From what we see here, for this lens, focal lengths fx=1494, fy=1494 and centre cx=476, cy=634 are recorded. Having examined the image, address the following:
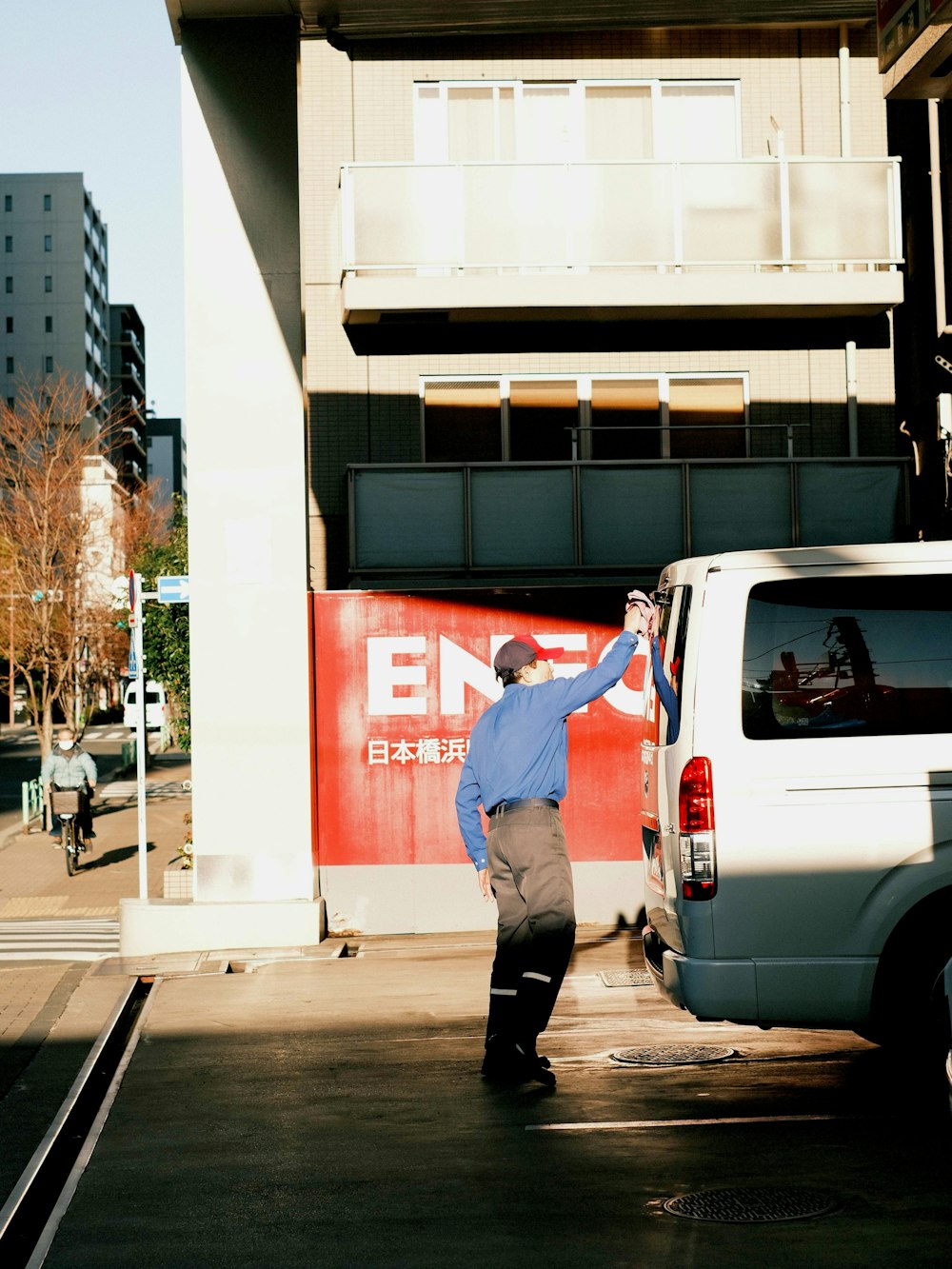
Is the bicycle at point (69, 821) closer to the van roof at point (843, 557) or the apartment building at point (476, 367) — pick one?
the apartment building at point (476, 367)

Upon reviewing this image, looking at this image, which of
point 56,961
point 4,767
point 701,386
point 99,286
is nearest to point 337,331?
point 701,386


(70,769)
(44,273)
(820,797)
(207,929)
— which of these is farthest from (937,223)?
(44,273)

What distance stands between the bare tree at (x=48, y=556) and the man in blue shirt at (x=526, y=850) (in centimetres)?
2921

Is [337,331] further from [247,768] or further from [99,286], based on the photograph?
[99,286]

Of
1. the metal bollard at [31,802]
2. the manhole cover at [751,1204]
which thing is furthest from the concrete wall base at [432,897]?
the metal bollard at [31,802]

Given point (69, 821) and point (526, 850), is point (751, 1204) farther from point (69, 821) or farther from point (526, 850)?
point (69, 821)

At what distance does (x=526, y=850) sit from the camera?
6.69m

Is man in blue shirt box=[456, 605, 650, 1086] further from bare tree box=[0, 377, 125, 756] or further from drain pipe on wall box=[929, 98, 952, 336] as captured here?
bare tree box=[0, 377, 125, 756]

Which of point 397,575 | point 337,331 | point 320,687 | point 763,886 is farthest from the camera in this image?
point 337,331

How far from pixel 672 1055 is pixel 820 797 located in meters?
1.99

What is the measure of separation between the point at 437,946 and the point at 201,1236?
6631mm

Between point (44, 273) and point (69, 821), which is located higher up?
point (44, 273)

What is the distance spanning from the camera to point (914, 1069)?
245 inches

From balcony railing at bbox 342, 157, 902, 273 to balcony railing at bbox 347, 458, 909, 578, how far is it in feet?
7.11
